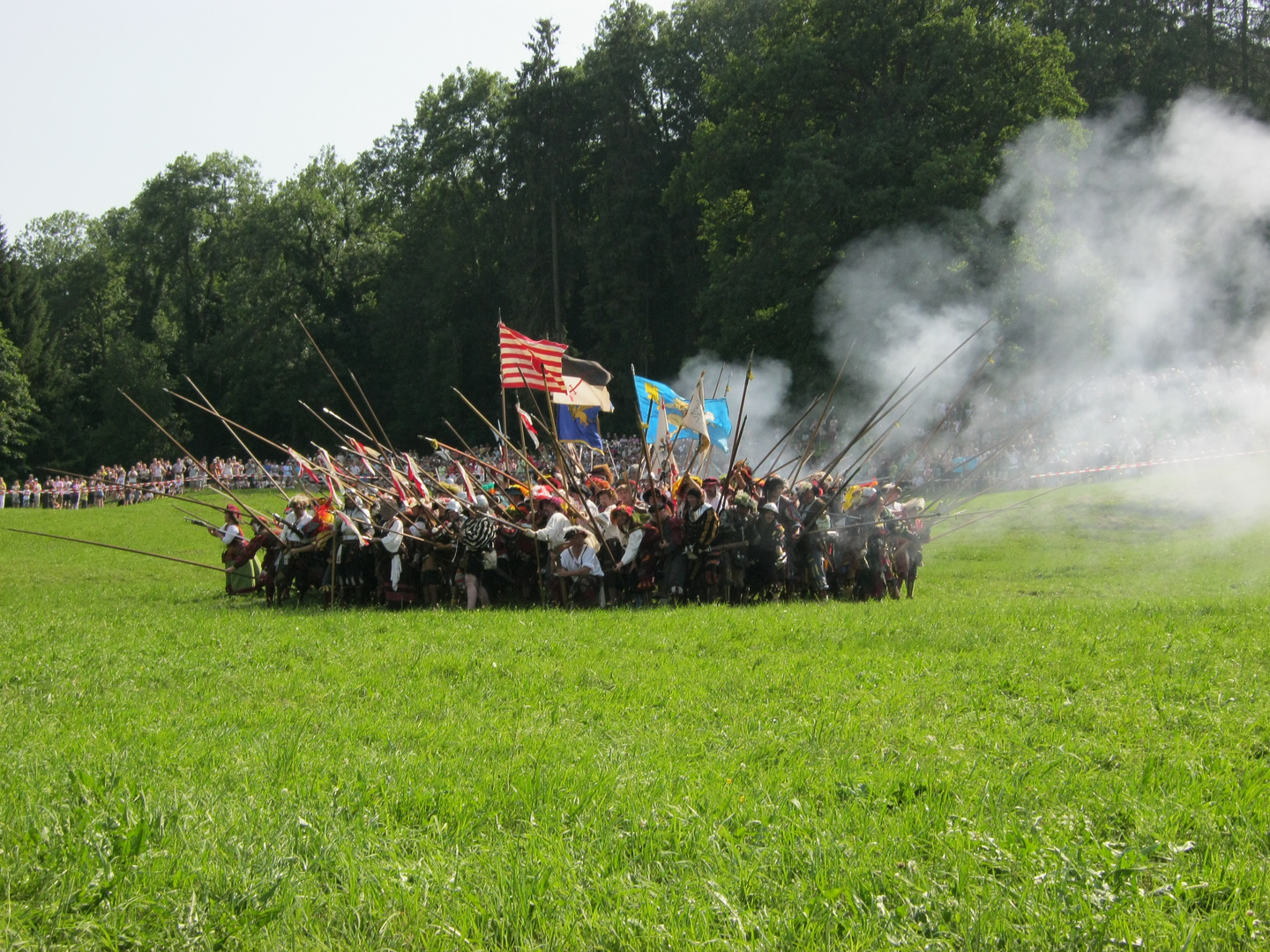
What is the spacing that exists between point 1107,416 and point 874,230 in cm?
1022

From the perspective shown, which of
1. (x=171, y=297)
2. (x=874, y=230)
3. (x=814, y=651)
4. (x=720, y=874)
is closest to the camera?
(x=720, y=874)

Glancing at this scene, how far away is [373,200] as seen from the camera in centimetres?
7619

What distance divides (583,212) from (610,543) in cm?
5060

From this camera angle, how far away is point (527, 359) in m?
18.3

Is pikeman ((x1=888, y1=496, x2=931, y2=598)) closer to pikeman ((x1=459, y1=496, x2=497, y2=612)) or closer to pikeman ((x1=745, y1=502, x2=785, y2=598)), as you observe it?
pikeman ((x1=745, y1=502, x2=785, y2=598))

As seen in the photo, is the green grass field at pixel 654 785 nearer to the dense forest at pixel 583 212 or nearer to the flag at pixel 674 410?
the flag at pixel 674 410

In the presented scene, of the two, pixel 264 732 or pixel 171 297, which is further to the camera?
pixel 171 297

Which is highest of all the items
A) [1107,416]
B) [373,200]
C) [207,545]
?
[373,200]

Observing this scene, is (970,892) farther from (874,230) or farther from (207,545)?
(874,230)

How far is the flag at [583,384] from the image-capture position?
20484 millimetres

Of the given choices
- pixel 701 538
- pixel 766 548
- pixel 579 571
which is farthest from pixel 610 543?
pixel 766 548

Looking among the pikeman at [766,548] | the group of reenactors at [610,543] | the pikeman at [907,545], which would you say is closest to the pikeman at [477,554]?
the group of reenactors at [610,543]

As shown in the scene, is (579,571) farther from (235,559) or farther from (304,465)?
(235,559)

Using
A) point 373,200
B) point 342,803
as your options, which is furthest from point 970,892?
point 373,200
